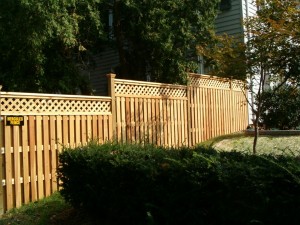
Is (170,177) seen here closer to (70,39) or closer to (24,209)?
(24,209)

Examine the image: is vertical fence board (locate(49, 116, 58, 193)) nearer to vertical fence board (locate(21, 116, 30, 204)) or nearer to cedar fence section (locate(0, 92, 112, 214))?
cedar fence section (locate(0, 92, 112, 214))

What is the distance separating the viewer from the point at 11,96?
699 cm

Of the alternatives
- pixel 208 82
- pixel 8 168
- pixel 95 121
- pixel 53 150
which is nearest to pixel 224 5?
pixel 208 82

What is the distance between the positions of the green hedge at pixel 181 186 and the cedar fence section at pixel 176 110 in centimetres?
278

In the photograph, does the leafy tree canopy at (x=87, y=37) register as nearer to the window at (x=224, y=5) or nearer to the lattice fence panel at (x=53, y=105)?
the window at (x=224, y=5)

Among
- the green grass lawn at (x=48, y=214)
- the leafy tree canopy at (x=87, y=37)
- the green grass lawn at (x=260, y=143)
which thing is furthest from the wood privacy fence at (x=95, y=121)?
the leafy tree canopy at (x=87, y=37)

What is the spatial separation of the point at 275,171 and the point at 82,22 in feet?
30.3

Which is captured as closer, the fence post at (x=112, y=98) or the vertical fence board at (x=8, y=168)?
the vertical fence board at (x=8, y=168)

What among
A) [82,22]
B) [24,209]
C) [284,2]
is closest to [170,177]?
[24,209]

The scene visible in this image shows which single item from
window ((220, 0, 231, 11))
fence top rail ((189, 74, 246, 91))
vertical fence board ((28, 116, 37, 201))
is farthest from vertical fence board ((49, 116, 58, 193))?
window ((220, 0, 231, 11))

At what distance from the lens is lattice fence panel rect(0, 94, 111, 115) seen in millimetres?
7004

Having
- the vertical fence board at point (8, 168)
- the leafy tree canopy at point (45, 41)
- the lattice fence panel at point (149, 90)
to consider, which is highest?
the leafy tree canopy at point (45, 41)

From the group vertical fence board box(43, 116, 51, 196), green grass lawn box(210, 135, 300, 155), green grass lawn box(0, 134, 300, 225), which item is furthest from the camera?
green grass lawn box(210, 135, 300, 155)

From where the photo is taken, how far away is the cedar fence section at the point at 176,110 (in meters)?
9.40
